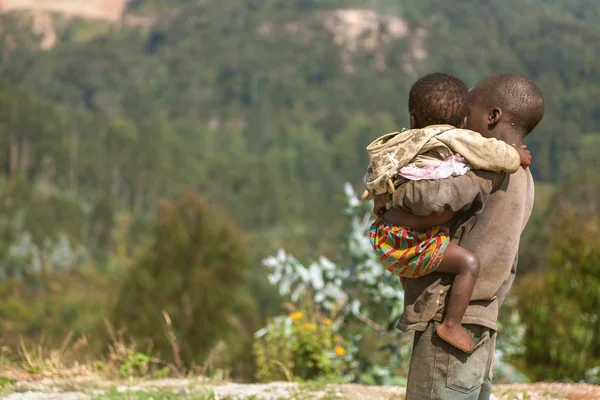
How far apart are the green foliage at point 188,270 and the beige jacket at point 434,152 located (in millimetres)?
13815

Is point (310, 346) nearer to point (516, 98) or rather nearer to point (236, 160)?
point (516, 98)

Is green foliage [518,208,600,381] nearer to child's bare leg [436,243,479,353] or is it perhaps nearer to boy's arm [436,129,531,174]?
child's bare leg [436,243,479,353]

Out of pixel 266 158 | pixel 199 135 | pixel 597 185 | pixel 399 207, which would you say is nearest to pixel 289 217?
pixel 266 158

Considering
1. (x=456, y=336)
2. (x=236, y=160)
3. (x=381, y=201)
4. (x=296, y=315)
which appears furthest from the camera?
(x=236, y=160)

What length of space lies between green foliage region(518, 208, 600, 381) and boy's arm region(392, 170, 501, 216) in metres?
6.49

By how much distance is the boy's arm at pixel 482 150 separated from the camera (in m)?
2.81

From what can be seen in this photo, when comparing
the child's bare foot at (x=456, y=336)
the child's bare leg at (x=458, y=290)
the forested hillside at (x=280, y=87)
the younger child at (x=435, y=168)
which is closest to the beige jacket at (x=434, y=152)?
the younger child at (x=435, y=168)

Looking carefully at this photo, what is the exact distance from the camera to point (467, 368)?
2.99 meters

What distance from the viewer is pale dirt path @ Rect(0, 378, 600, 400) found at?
4.50 m

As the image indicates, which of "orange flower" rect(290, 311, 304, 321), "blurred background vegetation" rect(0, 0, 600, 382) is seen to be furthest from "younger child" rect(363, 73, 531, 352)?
"orange flower" rect(290, 311, 304, 321)

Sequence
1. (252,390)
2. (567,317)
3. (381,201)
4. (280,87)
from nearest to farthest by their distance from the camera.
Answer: (381,201)
(252,390)
(567,317)
(280,87)

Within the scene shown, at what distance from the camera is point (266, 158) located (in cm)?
13000

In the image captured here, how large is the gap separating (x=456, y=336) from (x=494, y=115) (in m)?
0.88

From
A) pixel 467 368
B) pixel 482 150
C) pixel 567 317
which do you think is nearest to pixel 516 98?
pixel 482 150
